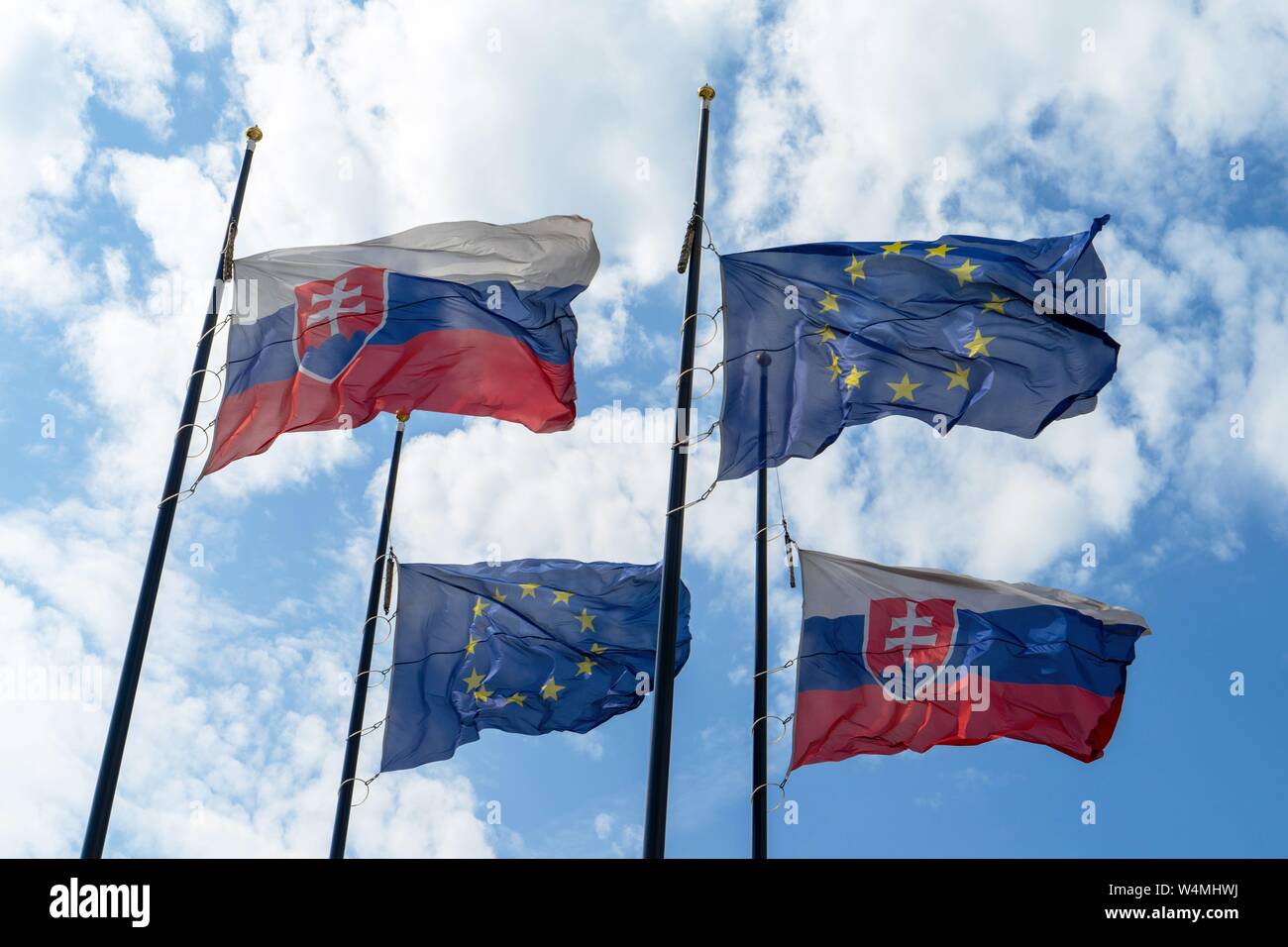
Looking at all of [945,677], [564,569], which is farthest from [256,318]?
[945,677]

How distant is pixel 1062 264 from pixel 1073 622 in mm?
5202

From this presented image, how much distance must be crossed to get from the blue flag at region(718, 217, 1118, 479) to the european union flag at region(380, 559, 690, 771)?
6.03 m

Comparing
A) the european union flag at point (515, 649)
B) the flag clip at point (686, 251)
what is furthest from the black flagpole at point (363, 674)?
the flag clip at point (686, 251)

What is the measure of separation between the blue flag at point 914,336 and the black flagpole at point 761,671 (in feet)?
0.26

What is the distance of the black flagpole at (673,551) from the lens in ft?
36.2

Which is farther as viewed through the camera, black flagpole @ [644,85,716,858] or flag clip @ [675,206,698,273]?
flag clip @ [675,206,698,273]

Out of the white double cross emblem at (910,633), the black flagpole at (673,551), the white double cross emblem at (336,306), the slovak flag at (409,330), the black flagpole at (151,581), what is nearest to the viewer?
the black flagpole at (673,551)

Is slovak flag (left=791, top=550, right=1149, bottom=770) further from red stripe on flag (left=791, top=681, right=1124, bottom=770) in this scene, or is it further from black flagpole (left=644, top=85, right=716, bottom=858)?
black flagpole (left=644, top=85, right=716, bottom=858)

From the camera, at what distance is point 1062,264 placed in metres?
17.3

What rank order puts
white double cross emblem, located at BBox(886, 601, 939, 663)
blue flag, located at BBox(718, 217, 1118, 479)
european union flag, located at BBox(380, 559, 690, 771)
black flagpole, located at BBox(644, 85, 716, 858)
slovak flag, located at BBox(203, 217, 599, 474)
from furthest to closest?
european union flag, located at BBox(380, 559, 690, 771), white double cross emblem, located at BBox(886, 601, 939, 663), slovak flag, located at BBox(203, 217, 599, 474), blue flag, located at BBox(718, 217, 1118, 479), black flagpole, located at BBox(644, 85, 716, 858)

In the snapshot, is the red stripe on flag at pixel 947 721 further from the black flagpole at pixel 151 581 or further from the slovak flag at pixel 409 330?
the black flagpole at pixel 151 581

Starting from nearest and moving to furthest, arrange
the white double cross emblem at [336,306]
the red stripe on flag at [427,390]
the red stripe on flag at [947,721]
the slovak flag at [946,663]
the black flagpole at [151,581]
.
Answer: the black flagpole at [151,581] < the red stripe on flag at [427,390] < the white double cross emblem at [336,306] < the red stripe on flag at [947,721] < the slovak flag at [946,663]

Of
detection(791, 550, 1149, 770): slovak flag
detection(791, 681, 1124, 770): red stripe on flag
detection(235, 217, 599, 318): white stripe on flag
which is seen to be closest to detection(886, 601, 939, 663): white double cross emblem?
detection(791, 550, 1149, 770): slovak flag

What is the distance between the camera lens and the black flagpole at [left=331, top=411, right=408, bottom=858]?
60.2 ft
